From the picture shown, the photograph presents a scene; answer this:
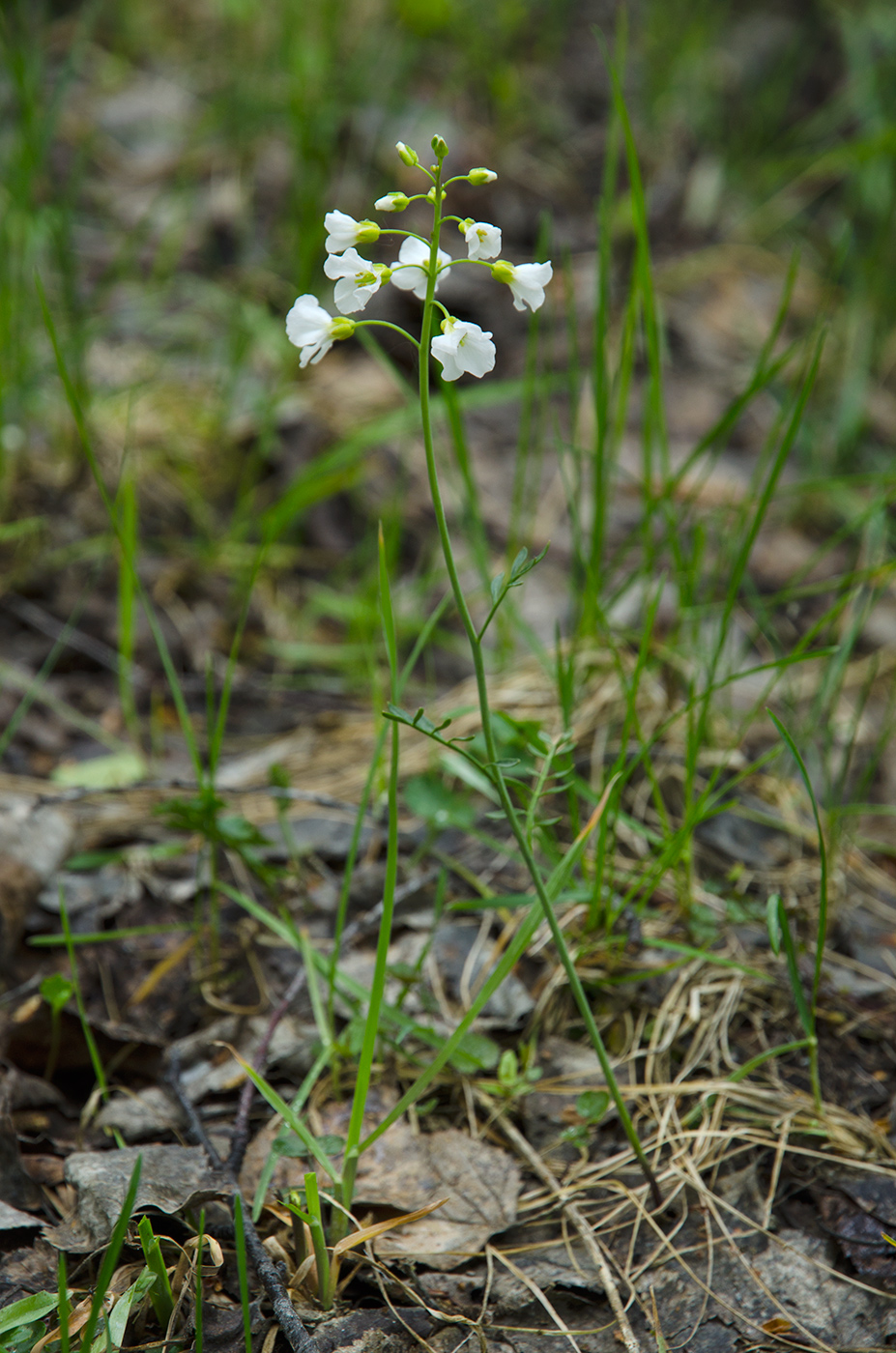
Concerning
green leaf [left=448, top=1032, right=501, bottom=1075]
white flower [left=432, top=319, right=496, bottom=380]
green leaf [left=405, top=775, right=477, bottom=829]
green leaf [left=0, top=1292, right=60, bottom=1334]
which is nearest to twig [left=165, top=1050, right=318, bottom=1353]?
green leaf [left=0, top=1292, right=60, bottom=1334]

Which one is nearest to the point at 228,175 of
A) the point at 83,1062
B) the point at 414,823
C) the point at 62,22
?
the point at 62,22

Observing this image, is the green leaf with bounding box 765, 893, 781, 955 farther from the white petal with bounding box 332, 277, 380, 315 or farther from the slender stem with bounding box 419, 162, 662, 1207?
the white petal with bounding box 332, 277, 380, 315

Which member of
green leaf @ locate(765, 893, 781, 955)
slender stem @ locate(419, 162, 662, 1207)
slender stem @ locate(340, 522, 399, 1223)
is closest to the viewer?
slender stem @ locate(419, 162, 662, 1207)

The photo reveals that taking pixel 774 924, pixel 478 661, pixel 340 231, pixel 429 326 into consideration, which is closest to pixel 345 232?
pixel 340 231

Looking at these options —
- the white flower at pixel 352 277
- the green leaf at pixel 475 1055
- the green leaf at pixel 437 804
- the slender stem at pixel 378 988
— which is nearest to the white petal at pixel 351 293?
the white flower at pixel 352 277

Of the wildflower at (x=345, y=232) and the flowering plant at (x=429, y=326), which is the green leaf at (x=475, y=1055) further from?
the wildflower at (x=345, y=232)

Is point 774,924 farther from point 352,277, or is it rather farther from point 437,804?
point 352,277
